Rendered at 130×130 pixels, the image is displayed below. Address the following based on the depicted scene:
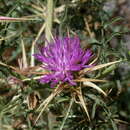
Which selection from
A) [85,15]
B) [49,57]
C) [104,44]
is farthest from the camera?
[85,15]

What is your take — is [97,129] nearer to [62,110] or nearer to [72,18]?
[62,110]

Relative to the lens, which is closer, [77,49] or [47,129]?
[77,49]

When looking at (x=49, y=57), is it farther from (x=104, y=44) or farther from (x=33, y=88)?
(x=104, y=44)

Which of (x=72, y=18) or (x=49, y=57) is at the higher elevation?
(x=72, y=18)

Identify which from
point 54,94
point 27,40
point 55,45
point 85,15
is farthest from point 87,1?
point 54,94

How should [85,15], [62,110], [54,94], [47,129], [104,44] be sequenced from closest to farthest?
[54,94]
[104,44]
[62,110]
[47,129]
[85,15]

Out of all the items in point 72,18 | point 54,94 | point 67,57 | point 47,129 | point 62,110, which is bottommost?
point 47,129
